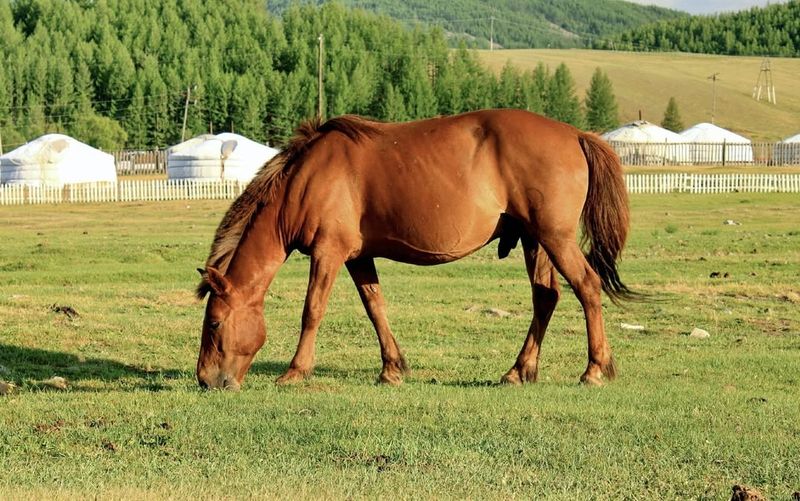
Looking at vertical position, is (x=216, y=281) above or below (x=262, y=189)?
below

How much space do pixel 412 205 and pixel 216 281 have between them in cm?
184

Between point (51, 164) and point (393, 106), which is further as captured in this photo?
point (393, 106)

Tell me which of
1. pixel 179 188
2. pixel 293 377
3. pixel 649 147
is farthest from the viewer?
pixel 649 147

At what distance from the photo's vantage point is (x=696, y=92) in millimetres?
172375

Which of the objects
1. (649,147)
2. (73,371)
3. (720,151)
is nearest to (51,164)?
(649,147)

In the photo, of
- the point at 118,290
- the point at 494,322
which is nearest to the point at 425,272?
the point at 118,290

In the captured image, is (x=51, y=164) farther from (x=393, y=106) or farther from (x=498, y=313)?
(x=498, y=313)

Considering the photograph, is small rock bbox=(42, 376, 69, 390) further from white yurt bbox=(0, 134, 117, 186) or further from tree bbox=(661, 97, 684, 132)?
tree bbox=(661, 97, 684, 132)

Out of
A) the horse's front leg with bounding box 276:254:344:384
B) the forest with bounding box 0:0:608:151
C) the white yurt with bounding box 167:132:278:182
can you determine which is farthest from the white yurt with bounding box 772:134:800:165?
the horse's front leg with bounding box 276:254:344:384

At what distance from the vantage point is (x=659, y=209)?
1866 inches

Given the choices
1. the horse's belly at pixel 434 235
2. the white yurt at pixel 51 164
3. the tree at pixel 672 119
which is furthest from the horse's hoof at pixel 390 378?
the tree at pixel 672 119

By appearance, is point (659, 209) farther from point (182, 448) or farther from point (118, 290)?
point (182, 448)

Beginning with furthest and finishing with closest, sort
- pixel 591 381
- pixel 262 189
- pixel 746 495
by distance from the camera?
pixel 262 189 < pixel 591 381 < pixel 746 495

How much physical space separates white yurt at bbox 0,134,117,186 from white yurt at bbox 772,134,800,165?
61025 mm
